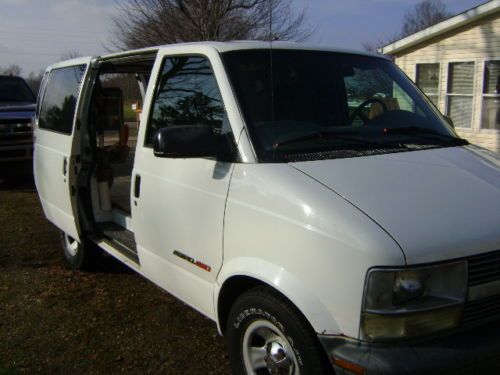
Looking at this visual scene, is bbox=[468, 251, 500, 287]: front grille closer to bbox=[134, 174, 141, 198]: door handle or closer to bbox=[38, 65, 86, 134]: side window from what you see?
bbox=[134, 174, 141, 198]: door handle

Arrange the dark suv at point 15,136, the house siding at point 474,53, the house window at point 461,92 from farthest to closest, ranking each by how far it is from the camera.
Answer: the house window at point 461,92, the house siding at point 474,53, the dark suv at point 15,136

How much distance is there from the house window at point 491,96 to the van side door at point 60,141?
387 inches

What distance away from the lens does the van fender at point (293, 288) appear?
229 cm

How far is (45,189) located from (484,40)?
10276 millimetres

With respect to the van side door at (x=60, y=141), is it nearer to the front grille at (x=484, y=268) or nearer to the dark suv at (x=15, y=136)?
the front grille at (x=484, y=268)

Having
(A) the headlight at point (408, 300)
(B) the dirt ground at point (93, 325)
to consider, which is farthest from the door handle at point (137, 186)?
(A) the headlight at point (408, 300)

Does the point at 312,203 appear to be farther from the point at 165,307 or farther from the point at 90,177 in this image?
the point at 90,177

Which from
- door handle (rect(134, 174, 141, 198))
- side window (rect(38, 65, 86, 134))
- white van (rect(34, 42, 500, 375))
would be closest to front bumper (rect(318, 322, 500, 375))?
white van (rect(34, 42, 500, 375))

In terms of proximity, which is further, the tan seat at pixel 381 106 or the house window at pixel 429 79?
the house window at pixel 429 79

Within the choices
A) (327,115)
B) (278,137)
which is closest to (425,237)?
(278,137)

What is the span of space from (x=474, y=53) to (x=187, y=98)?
413 inches

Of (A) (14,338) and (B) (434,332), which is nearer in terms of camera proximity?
(B) (434,332)

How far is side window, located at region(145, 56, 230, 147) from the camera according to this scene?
10.4 ft

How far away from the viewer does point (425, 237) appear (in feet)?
7.23
